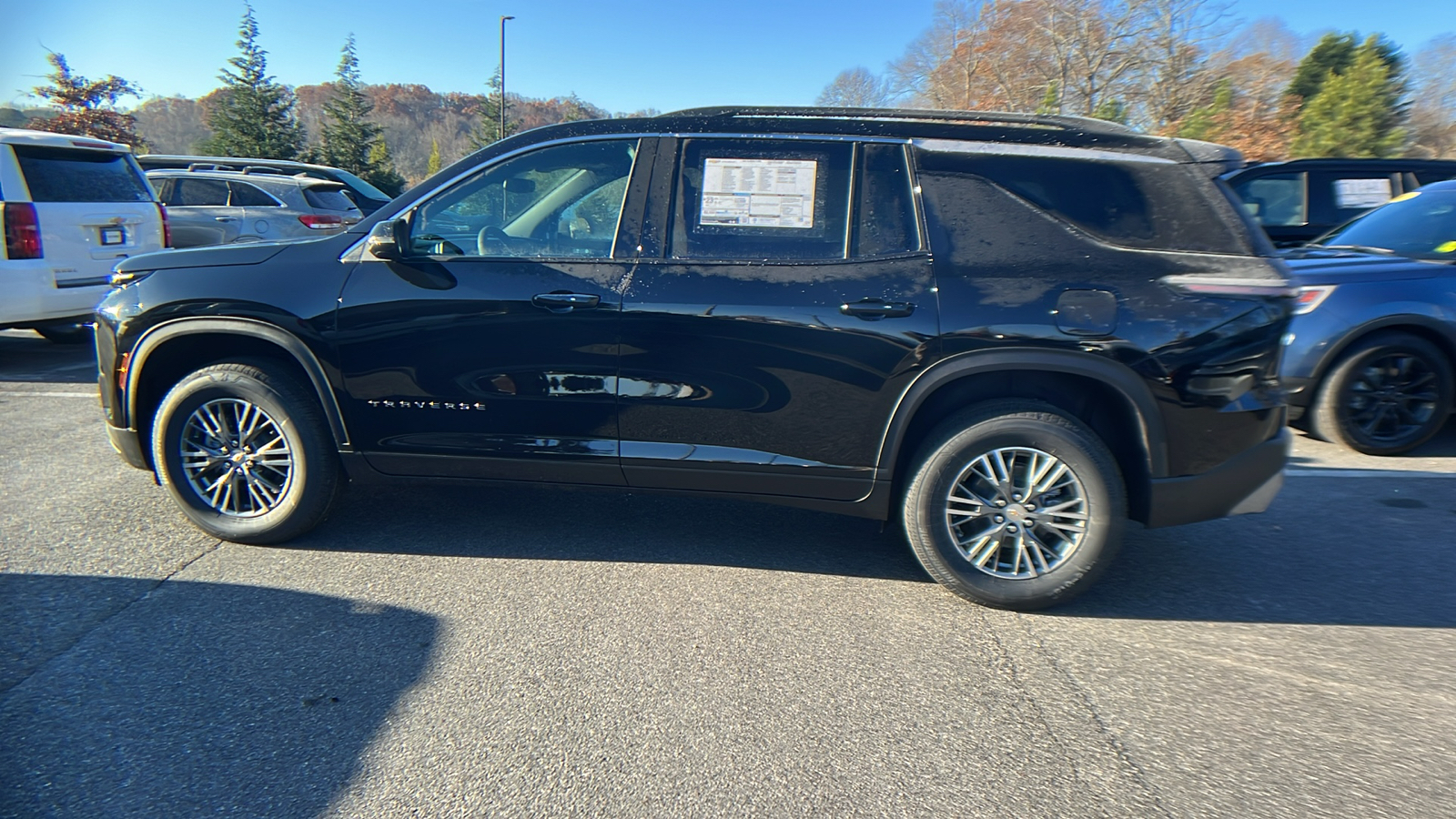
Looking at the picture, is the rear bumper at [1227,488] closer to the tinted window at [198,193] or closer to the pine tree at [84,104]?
the tinted window at [198,193]

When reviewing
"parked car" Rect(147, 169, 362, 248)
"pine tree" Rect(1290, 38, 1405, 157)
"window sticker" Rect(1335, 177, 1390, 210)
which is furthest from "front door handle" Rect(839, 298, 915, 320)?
"pine tree" Rect(1290, 38, 1405, 157)

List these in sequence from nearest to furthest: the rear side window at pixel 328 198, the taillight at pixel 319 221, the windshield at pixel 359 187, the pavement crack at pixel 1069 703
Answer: the pavement crack at pixel 1069 703, the taillight at pixel 319 221, the rear side window at pixel 328 198, the windshield at pixel 359 187

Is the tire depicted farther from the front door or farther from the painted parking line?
the painted parking line

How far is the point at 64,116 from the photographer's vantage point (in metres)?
23.7

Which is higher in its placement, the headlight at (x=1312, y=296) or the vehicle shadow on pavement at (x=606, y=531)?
the headlight at (x=1312, y=296)

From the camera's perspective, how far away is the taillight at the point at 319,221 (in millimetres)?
11469

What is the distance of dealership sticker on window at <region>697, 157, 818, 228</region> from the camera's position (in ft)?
11.7

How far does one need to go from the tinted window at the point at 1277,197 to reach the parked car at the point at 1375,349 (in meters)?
3.27

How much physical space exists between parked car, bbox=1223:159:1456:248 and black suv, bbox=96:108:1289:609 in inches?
257

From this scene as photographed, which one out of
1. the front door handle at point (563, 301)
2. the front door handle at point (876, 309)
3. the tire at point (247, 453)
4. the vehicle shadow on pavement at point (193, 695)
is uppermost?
the front door handle at point (876, 309)

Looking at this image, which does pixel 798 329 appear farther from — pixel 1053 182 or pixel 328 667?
pixel 328 667

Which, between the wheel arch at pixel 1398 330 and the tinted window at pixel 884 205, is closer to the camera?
the tinted window at pixel 884 205

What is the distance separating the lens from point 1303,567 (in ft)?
13.2

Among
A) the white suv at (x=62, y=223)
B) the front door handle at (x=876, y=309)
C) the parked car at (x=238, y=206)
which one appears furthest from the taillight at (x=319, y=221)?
the front door handle at (x=876, y=309)
